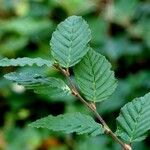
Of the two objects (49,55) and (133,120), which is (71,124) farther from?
(49,55)

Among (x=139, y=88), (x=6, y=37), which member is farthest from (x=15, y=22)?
(x=139, y=88)

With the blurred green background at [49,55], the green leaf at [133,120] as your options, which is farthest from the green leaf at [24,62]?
the blurred green background at [49,55]

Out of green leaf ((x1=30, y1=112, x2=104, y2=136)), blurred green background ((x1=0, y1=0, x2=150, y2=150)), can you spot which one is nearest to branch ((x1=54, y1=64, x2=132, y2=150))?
green leaf ((x1=30, y1=112, x2=104, y2=136))

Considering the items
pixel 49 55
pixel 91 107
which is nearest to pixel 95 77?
pixel 91 107

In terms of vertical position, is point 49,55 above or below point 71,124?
below

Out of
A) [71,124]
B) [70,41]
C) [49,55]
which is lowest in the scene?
[49,55]

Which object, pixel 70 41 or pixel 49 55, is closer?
pixel 70 41

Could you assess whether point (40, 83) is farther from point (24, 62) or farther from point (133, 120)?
point (133, 120)

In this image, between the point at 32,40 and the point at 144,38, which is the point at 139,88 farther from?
the point at 32,40

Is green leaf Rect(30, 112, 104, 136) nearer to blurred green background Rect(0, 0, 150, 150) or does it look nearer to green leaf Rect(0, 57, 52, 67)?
green leaf Rect(0, 57, 52, 67)
